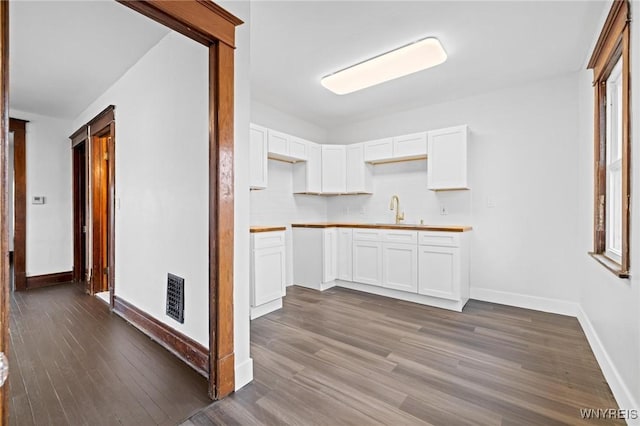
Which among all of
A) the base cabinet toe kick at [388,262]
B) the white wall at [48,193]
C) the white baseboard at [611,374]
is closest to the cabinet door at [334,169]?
the base cabinet toe kick at [388,262]

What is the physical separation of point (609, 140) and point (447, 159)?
1.47 meters

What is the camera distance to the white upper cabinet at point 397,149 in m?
3.83

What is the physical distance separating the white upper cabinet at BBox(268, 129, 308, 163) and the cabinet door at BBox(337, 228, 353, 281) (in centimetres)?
118

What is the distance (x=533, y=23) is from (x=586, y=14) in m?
0.33

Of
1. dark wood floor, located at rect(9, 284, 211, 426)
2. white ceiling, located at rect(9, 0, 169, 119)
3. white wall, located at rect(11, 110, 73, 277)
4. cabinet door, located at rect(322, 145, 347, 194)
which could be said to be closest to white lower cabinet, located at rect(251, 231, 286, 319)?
dark wood floor, located at rect(9, 284, 211, 426)

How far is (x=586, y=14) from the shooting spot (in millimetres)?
2225

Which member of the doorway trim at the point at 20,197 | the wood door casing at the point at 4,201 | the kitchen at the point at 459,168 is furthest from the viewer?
the doorway trim at the point at 20,197

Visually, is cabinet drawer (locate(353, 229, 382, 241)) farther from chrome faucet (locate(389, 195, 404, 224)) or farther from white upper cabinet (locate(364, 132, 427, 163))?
white upper cabinet (locate(364, 132, 427, 163))

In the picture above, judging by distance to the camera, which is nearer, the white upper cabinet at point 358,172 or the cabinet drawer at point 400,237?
the cabinet drawer at point 400,237

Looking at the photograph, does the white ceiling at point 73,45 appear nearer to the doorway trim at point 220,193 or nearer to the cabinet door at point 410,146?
the doorway trim at point 220,193

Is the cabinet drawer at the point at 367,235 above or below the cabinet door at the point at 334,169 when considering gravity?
below

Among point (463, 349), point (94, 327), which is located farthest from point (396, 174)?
point (94, 327)

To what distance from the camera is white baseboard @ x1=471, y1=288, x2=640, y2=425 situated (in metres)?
1.65

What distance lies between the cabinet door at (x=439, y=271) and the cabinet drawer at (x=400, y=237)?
131mm
